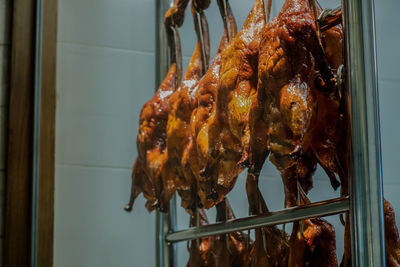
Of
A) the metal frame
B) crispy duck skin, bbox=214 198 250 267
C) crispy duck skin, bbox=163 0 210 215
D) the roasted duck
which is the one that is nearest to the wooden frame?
the roasted duck

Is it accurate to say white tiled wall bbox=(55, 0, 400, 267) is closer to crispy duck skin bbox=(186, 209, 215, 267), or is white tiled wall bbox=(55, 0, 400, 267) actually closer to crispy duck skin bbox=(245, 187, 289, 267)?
crispy duck skin bbox=(186, 209, 215, 267)

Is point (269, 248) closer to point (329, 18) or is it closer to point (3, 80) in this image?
point (329, 18)

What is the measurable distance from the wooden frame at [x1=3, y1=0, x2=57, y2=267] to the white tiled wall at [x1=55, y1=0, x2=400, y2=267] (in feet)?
0.09

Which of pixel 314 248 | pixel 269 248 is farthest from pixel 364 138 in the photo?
pixel 269 248

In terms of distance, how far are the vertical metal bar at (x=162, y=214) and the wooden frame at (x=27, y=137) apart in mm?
268

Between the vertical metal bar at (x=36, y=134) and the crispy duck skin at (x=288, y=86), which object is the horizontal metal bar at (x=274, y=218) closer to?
the crispy duck skin at (x=288, y=86)

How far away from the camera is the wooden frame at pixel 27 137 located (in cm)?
179

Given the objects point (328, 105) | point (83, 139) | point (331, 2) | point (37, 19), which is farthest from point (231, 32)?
point (37, 19)

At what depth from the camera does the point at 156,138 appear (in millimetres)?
1690

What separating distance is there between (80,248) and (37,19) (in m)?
0.62

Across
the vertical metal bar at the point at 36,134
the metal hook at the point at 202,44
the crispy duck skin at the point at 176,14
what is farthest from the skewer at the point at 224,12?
the vertical metal bar at the point at 36,134

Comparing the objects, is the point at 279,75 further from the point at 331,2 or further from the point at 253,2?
the point at 253,2

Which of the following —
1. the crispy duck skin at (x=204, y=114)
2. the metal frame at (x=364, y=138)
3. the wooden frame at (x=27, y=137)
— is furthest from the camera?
the wooden frame at (x=27, y=137)

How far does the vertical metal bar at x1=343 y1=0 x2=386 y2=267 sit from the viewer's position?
3.03ft
